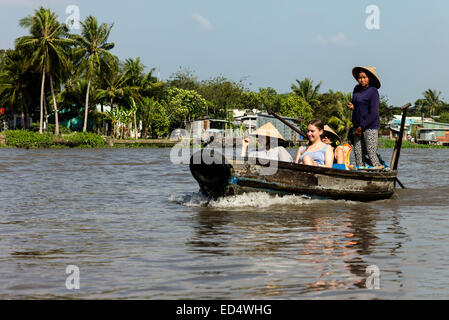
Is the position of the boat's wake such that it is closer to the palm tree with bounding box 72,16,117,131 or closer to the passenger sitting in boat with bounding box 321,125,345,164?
the passenger sitting in boat with bounding box 321,125,345,164

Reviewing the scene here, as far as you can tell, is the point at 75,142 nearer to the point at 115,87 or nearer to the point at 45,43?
the point at 45,43

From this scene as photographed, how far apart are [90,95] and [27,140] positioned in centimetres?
1001

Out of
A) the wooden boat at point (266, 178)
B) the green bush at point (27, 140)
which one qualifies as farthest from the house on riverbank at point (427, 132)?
the wooden boat at point (266, 178)

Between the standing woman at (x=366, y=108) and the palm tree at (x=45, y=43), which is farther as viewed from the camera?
the palm tree at (x=45, y=43)

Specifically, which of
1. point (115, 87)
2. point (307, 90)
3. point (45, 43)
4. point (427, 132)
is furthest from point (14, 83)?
point (427, 132)

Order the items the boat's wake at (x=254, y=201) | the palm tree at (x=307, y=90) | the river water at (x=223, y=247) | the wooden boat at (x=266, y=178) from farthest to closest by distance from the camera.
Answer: the palm tree at (x=307, y=90)
the boat's wake at (x=254, y=201)
the wooden boat at (x=266, y=178)
the river water at (x=223, y=247)

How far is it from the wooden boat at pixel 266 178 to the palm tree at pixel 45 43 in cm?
3725

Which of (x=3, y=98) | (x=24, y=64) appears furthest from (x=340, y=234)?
(x=3, y=98)

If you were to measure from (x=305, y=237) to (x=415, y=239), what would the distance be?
4.12ft

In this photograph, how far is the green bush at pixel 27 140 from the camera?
45.1 metres

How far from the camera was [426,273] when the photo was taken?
5.46 meters

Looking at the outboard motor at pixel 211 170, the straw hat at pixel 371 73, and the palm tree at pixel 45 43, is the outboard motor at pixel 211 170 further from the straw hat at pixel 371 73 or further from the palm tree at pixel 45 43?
the palm tree at pixel 45 43

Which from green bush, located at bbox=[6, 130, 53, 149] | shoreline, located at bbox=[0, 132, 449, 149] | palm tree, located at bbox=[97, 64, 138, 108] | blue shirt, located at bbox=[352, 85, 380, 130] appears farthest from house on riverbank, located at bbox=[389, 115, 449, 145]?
blue shirt, located at bbox=[352, 85, 380, 130]
